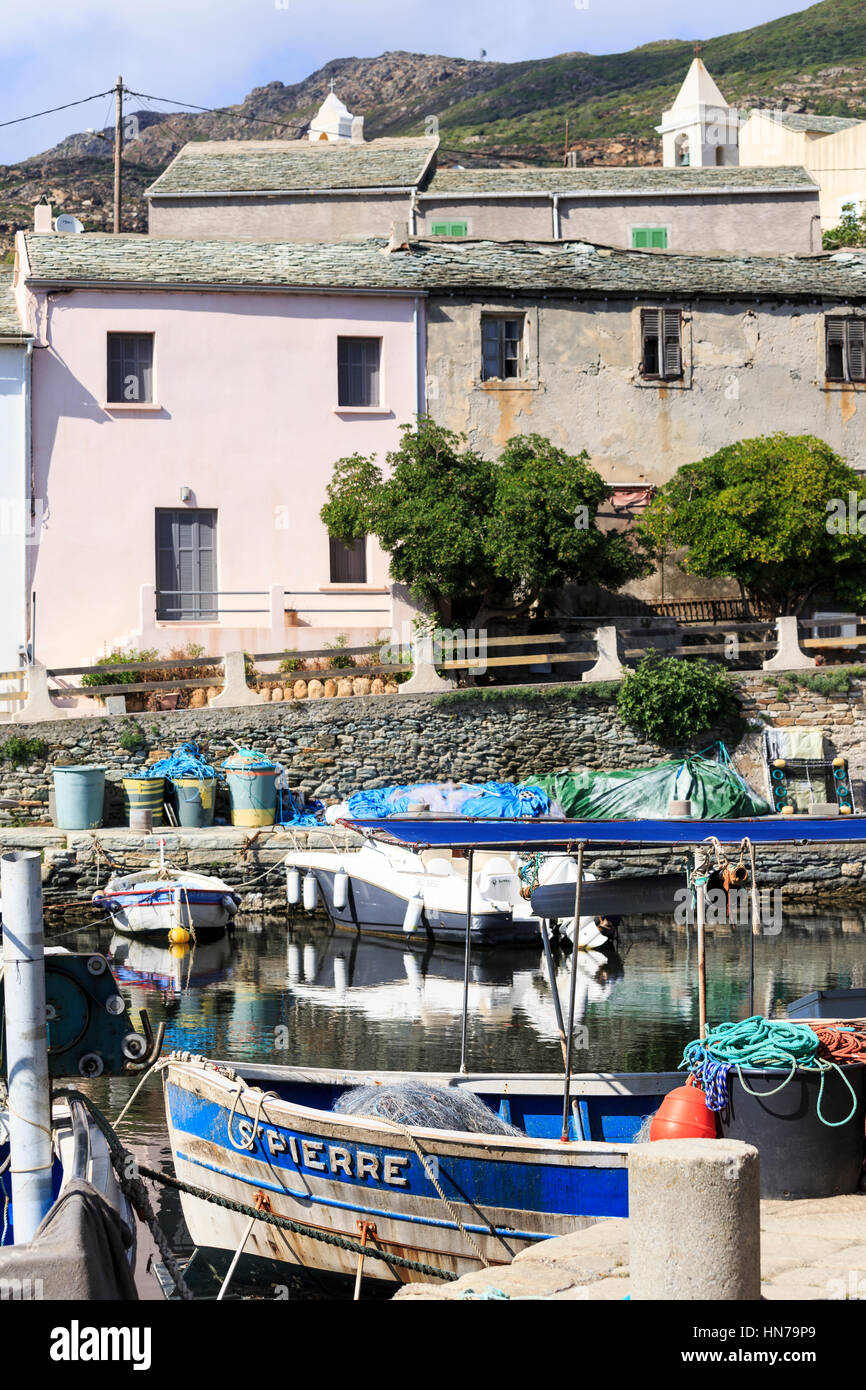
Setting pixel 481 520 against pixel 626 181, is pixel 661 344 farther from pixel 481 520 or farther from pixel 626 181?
pixel 626 181

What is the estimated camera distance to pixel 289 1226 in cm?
1017

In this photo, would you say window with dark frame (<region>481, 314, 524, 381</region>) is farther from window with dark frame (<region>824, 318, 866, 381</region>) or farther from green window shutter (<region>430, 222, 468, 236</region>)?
window with dark frame (<region>824, 318, 866, 381</region>)

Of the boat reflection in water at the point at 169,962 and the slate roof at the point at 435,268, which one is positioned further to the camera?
the slate roof at the point at 435,268

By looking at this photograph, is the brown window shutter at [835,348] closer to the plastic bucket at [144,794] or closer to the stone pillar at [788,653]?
the stone pillar at [788,653]

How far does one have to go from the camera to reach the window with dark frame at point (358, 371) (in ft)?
99.9

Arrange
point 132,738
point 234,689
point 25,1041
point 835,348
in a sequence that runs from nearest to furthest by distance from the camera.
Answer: point 25,1041
point 132,738
point 234,689
point 835,348

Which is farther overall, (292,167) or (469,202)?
(292,167)

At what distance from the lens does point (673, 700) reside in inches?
1075

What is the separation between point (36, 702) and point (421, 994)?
33.9ft

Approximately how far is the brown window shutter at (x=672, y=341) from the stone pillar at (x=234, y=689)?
38.9 ft

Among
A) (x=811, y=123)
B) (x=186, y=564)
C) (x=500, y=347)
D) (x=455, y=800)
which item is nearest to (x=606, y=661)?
(x=455, y=800)

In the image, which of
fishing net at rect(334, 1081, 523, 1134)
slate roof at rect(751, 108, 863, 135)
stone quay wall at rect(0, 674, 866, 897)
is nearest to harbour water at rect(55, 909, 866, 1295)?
stone quay wall at rect(0, 674, 866, 897)

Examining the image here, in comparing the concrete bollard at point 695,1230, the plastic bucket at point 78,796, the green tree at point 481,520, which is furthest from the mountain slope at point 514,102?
the concrete bollard at point 695,1230

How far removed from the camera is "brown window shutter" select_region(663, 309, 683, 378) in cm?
3117
